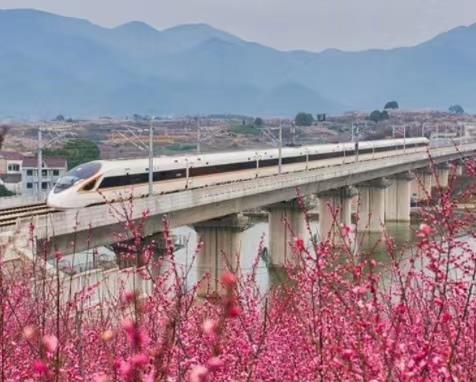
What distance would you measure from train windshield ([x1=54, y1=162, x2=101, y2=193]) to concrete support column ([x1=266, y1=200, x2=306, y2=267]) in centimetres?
1635

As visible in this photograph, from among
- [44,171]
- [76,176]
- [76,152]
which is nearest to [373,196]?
[44,171]

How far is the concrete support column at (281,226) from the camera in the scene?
142 ft

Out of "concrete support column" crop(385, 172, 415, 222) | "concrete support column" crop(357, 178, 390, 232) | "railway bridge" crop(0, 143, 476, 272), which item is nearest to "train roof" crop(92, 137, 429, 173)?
"railway bridge" crop(0, 143, 476, 272)

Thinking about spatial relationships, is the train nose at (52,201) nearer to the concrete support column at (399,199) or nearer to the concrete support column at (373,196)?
the concrete support column at (373,196)

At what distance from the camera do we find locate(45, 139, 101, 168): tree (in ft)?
240

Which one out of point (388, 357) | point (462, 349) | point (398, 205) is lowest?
point (398, 205)

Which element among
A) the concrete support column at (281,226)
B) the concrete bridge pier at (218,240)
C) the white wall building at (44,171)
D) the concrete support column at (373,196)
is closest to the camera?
the concrete bridge pier at (218,240)

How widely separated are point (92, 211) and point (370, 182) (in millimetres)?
39627

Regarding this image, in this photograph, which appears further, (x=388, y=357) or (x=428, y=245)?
(x=428, y=245)

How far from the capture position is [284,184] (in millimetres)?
40062

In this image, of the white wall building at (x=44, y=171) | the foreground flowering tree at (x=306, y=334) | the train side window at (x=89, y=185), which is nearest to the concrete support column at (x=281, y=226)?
the train side window at (x=89, y=185)

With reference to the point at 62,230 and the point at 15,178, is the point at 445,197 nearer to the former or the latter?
the point at 62,230

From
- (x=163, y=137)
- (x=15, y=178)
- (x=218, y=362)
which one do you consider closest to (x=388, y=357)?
(x=218, y=362)

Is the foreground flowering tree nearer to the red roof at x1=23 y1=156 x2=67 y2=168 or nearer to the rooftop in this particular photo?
the red roof at x1=23 y1=156 x2=67 y2=168
